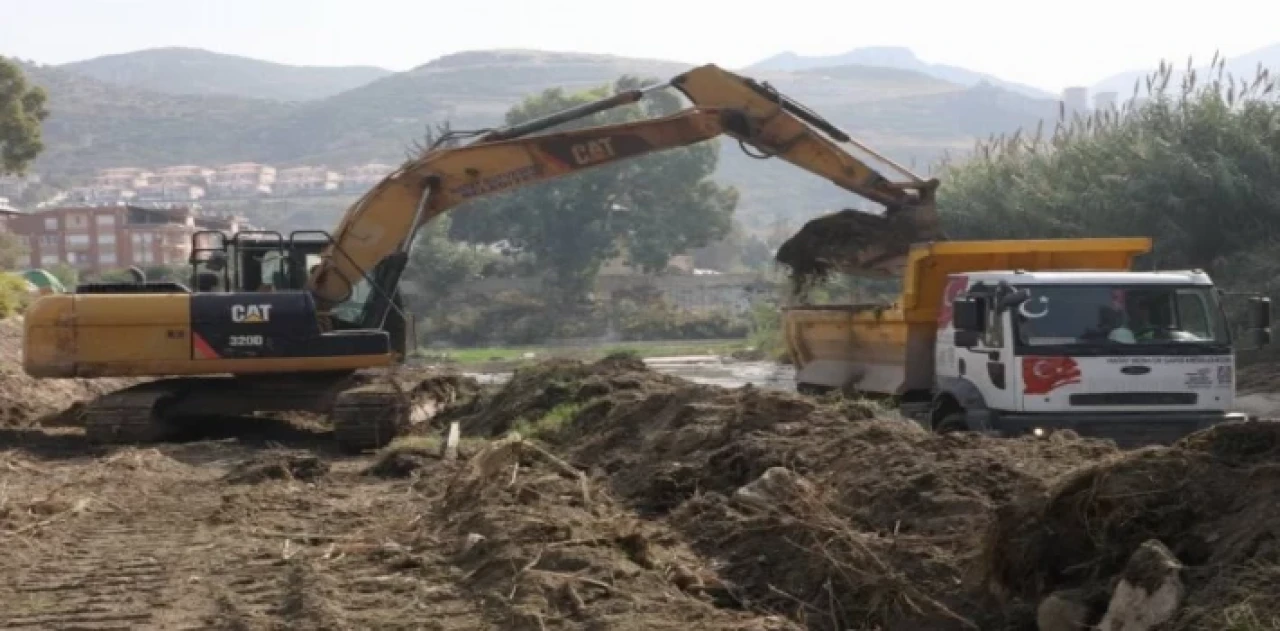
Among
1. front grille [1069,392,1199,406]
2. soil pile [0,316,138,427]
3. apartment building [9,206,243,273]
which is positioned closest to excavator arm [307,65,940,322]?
soil pile [0,316,138,427]

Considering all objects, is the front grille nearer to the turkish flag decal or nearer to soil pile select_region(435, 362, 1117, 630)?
the turkish flag decal

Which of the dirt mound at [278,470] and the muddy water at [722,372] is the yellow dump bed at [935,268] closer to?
the dirt mound at [278,470]

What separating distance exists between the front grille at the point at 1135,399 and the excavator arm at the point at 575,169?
591 centimetres

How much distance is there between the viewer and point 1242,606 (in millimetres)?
6727

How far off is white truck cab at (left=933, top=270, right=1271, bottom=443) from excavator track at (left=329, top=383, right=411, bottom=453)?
6716mm

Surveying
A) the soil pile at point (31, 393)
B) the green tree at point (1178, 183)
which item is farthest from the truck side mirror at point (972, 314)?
the green tree at point (1178, 183)

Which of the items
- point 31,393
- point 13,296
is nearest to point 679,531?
point 31,393

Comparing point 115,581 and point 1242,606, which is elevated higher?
point 1242,606

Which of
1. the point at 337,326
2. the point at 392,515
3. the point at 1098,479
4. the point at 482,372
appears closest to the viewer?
the point at 1098,479

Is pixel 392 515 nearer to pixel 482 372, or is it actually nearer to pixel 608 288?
pixel 482 372

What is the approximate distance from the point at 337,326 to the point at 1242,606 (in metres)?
16.0

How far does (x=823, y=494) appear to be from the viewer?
11.1m

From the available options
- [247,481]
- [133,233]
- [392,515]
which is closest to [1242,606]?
[392,515]

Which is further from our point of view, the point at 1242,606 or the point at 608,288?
the point at 608,288
